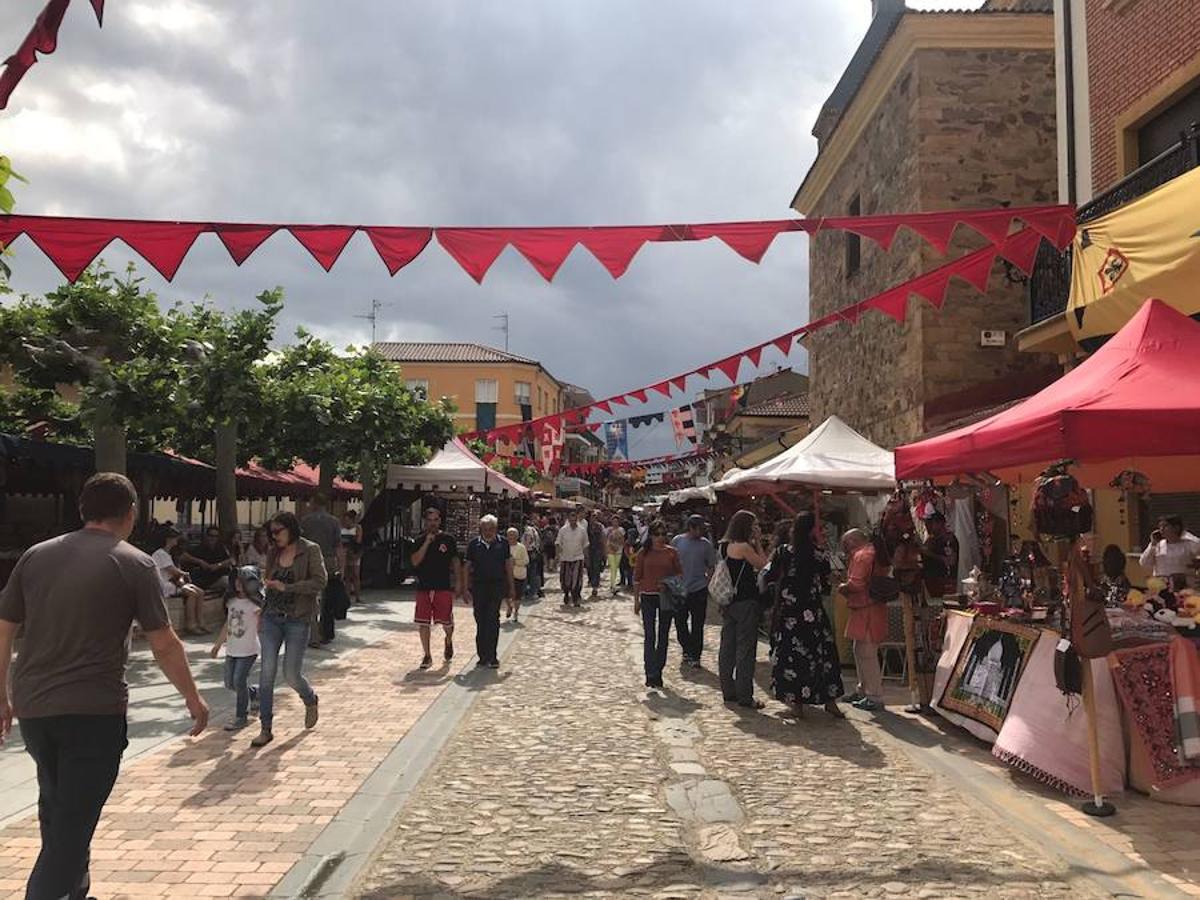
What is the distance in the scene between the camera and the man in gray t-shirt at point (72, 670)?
3.19 meters

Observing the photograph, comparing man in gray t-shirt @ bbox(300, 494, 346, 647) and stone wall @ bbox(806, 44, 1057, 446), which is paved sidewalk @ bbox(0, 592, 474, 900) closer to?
man in gray t-shirt @ bbox(300, 494, 346, 647)

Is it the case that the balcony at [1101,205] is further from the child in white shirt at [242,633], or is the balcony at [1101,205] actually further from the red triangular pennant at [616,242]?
the child in white shirt at [242,633]

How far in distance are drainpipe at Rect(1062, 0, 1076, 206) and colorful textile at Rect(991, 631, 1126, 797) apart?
8.35 metres

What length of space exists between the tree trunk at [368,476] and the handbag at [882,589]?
12.5 m

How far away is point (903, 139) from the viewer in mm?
16234

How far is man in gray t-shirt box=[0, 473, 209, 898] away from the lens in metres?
3.19

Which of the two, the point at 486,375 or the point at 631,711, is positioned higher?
the point at 486,375

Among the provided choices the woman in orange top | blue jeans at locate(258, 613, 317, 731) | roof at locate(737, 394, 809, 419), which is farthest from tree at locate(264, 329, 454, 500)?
roof at locate(737, 394, 809, 419)

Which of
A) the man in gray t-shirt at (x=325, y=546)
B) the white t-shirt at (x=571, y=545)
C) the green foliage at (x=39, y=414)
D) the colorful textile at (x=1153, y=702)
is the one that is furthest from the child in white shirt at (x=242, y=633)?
the white t-shirt at (x=571, y=545)

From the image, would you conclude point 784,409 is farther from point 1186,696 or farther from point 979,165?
point 1186,696

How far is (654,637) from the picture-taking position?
9344 millimetres

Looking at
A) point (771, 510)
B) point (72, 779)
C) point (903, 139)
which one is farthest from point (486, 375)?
point (72, 779)

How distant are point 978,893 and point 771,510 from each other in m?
17.1

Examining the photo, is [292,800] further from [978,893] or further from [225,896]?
[978,893]
